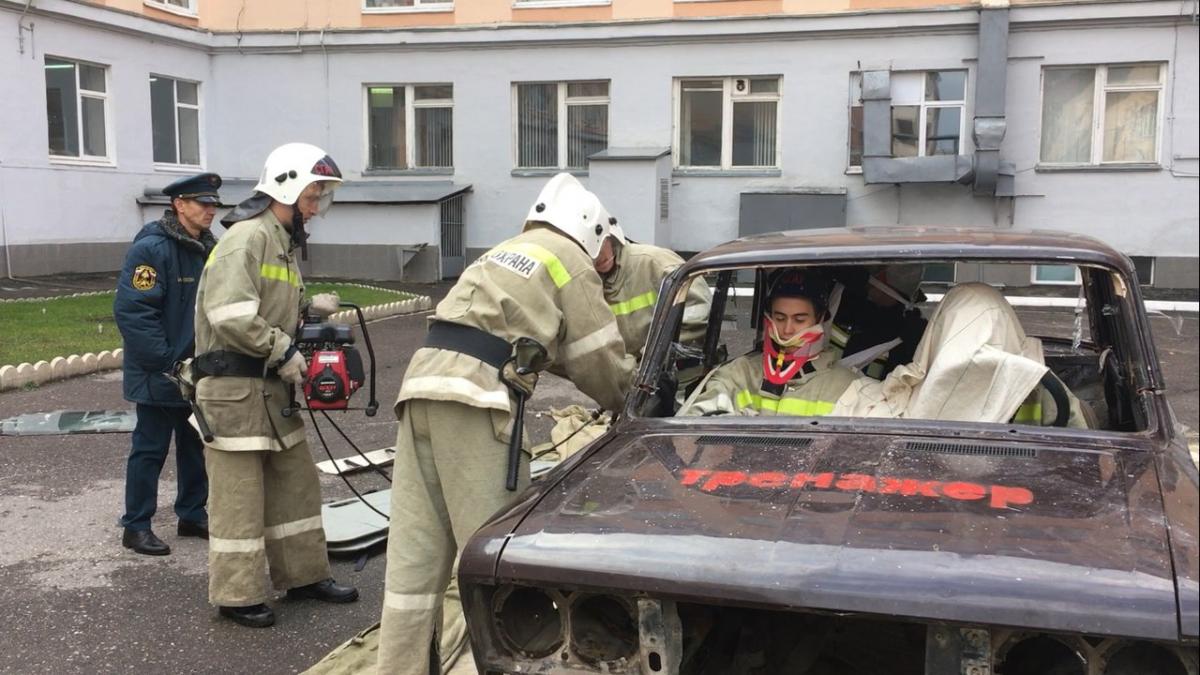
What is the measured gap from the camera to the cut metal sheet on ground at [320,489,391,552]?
199 inches

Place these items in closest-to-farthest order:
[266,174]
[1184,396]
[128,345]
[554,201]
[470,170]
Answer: [554,201] < [266,174] < [128,345] < [1184,396] < [470,170]

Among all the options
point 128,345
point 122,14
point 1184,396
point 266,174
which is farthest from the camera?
point 122,14

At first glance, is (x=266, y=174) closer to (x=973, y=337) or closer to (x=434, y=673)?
(x=434, y=673)

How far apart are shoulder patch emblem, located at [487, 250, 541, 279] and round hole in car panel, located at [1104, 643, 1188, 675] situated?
195 centimetres

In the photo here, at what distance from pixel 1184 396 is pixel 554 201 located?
7266 mm

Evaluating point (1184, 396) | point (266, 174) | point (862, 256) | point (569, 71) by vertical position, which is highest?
Answer: point (569, 71)

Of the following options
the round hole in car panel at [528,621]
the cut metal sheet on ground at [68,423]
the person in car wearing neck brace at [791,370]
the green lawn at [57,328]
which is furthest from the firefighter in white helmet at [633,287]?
the green lawn at [57,328]

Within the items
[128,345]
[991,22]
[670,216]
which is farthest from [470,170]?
[128,345]

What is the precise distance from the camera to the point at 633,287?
16.3 ft

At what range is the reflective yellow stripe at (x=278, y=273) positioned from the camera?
13.8ft

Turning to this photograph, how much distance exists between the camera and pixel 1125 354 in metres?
3.19

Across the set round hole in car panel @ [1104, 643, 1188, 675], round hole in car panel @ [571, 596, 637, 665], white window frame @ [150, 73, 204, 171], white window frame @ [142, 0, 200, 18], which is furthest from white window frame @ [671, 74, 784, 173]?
round hole in car panel @ [1104, 643, 1188, 675]

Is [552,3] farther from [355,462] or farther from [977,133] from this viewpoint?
[355,462]

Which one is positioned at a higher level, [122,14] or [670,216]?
[122,14]
